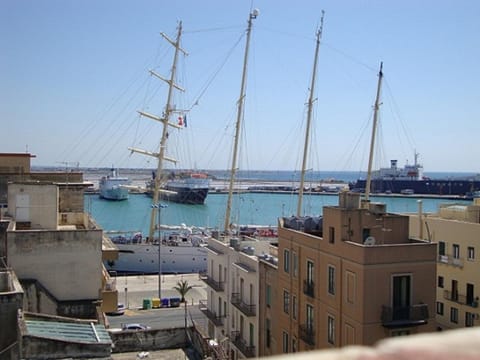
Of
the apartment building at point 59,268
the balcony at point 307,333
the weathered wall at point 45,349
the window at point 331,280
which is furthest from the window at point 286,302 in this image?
the weathered wall at point 45,349

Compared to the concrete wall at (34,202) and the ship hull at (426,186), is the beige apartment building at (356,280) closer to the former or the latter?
the concrete wall at (34,202)

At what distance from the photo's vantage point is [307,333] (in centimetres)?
2072

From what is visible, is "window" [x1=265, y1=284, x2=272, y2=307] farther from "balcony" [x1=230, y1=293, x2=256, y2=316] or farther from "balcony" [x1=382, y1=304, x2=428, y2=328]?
"balcony" [x1=382, y1=304, x2=428, y2=328]

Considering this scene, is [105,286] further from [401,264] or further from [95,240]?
[401,264]

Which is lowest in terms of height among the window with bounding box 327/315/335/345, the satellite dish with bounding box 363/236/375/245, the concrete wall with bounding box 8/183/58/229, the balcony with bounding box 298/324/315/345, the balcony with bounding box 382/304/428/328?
the balcony with bounding box 298/324/315/345

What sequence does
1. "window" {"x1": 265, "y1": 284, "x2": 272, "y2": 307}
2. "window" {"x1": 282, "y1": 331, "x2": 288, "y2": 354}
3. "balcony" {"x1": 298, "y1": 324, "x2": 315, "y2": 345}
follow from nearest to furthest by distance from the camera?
1. "balcony" {"x1": 298, "y1": 324, "x2": 315, "y2": 345}
2. "window" {"x1": 282, "y1": 331, "x2": 288, "y2": 354}
3. "window" {"x1": 265, "y1": 284, "x2": 272, "y2": 307}

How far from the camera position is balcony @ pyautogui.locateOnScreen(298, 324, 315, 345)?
2044 cm

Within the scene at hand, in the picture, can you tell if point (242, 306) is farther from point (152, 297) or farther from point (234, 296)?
point (152, 297)

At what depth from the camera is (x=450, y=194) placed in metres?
188

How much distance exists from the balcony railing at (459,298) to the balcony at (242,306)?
905cm

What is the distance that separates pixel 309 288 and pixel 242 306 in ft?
21.1

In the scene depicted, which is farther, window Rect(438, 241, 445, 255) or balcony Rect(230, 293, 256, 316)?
window Rect(438, 241, 445, 255)

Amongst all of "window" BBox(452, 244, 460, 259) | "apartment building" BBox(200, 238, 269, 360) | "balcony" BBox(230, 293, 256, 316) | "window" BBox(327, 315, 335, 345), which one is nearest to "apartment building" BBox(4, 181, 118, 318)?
"apartment building" BBox(200, 238, 269, 360)

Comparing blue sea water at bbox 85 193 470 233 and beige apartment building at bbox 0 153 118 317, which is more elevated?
A: beige apartment building at bbox 0 153 118 317
